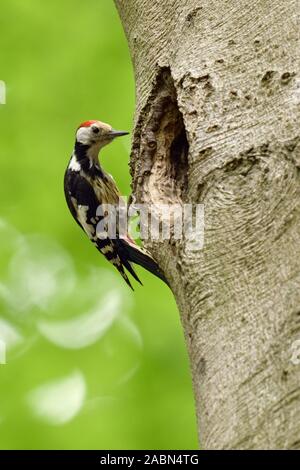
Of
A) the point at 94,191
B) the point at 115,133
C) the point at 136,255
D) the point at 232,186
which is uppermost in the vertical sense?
the point at 115,133

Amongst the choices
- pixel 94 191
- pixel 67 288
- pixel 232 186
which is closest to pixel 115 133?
pixel 94 191

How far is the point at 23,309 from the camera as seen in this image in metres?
4.86

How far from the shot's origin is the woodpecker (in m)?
4.57

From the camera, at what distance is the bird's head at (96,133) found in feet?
15.6

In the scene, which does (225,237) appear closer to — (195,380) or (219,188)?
(219,188)

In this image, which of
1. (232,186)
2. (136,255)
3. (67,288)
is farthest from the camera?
(67,288)

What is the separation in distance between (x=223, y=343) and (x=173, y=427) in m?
2.26

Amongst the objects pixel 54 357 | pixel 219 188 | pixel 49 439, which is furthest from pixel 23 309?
pixel 219 188

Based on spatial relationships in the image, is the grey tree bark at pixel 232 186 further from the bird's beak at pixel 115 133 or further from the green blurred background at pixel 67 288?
the green blurred background at pixel 67 288

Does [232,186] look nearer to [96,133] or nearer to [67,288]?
[96,133]

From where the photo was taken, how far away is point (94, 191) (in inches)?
194

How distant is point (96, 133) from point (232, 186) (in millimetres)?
2575

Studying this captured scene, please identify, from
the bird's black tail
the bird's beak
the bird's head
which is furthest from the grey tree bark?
the bird's head

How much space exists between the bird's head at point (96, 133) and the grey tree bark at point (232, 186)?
1.68m
